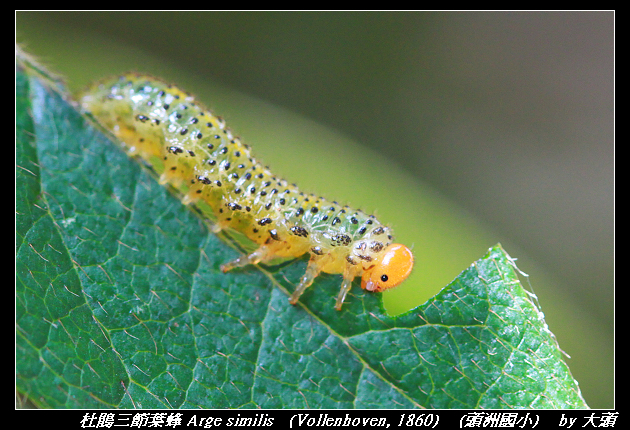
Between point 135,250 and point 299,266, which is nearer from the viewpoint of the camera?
point 135,250

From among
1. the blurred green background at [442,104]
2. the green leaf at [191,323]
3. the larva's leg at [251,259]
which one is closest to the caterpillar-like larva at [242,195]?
the larva's leg at [251,259]

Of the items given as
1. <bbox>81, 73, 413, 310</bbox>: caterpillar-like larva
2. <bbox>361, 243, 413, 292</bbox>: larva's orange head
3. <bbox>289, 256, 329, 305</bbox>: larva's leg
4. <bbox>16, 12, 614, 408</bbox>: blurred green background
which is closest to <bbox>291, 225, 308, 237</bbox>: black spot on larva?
<bbox>81, 73, 413, 310</bbox>: caterpillar-like larva

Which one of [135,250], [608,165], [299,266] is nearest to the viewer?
[135,250]

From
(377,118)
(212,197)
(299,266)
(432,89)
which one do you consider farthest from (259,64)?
(299,266)

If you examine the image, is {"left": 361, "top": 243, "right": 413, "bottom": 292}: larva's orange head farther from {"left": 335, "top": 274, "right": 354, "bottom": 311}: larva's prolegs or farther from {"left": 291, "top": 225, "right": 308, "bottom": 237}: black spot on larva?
{"left": 291, "top": 225, "right": 308, "bottom": 237}: black spot on larva

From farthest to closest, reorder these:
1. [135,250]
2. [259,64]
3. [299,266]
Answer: [259,64]
[299,266]
[135,250]

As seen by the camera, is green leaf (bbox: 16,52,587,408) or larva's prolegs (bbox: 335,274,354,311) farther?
larva's prolegs (bbox: 335,274,354,311)

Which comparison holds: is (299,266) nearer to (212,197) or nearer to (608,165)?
(212,197)

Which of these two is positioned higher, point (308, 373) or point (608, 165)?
point (608, 165)
